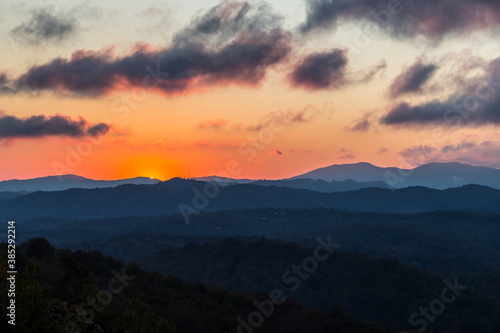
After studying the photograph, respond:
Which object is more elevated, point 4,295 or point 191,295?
point 4,295

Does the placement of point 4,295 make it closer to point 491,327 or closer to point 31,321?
point 31,321

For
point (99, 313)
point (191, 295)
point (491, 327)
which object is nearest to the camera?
point (99, 313)

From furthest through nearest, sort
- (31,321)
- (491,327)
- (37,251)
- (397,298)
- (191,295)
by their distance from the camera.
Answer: (397,298), (491,327), (191,295), (37,251), (31,321)

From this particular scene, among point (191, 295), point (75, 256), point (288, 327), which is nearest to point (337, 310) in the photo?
point (288, 327)

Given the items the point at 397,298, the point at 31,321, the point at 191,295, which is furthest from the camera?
the point at 397,298

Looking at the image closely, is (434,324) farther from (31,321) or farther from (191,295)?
(31,321)

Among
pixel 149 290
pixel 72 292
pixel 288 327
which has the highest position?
pixel 72 292

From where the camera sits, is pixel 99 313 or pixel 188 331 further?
pixel 188 331

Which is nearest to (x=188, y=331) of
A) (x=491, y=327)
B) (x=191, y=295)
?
(x=191, y=295)

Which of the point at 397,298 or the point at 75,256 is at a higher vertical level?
the point at 75,256
